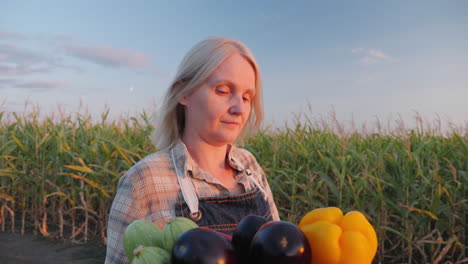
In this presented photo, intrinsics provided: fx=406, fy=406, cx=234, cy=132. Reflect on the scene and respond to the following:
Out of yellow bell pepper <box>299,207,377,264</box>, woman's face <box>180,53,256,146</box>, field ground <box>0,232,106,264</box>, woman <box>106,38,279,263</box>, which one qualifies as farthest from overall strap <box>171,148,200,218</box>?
field ground <box>0,232,106,264</box>

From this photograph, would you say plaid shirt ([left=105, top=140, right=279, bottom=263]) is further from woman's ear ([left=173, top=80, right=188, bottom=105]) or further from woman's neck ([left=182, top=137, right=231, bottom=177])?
woman's ear ([left=173, top=80, right=188, bottom=105])

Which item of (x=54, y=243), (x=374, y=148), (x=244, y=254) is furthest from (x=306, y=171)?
(x=244, y=254)

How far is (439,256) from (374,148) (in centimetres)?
141

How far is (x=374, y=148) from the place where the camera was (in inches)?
167

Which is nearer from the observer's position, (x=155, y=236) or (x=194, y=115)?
(x=155, y=236)

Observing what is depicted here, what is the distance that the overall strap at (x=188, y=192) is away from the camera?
1377mm

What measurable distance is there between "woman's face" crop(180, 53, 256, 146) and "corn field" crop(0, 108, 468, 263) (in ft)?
6.07

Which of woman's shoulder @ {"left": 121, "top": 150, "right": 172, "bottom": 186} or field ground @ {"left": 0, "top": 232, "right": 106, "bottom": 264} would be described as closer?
woman's shoulder @ {"left": 121, "top": 150, "right": 172, "bottom": 186}

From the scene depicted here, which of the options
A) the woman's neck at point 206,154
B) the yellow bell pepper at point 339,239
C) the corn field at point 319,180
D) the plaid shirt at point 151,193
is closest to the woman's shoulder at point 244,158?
the woman's neck at point 206,154

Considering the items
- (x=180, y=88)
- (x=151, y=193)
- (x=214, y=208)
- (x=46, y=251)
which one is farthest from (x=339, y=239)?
(x=46, y=251)

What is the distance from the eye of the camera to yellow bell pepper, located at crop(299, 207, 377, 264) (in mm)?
797

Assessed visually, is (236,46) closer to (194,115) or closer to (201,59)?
(201,59)

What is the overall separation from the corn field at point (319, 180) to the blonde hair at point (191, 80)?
177cm

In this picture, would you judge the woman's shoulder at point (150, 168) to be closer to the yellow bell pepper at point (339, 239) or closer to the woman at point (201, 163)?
the woman at point (201, 163)
